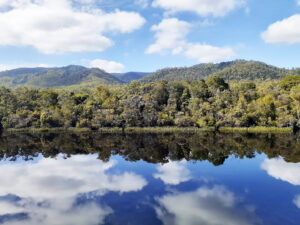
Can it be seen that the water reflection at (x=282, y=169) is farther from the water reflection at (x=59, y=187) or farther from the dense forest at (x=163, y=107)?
the dense forest at (x=163, y=107)

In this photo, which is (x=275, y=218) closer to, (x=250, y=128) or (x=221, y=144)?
(x=221, y=144)

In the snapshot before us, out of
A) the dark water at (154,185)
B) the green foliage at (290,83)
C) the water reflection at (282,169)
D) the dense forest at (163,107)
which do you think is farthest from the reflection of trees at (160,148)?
the green foliage at (290,83)

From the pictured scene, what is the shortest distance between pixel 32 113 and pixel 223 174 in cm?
4990

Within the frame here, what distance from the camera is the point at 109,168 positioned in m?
24.0

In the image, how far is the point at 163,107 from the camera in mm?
56812

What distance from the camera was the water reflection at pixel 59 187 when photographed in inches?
564

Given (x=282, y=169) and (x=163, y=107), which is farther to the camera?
(x=163, y=107)

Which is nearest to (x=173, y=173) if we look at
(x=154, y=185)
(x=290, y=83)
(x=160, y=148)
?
(x=154, y=185)

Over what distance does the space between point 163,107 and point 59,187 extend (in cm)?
3998

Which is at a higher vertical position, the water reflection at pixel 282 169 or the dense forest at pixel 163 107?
the dense forest at pixel 163 107

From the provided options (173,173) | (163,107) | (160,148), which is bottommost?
(160,148)

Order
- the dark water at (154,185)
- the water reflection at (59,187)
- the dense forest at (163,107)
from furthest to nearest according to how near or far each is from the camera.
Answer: the dense forest at (163,107) → the water reflection at (59,187) → the dark water at (154,185)

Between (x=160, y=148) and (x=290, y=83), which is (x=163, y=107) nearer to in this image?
(x=160, y=148)

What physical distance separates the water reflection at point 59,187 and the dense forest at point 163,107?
89.7 ft
